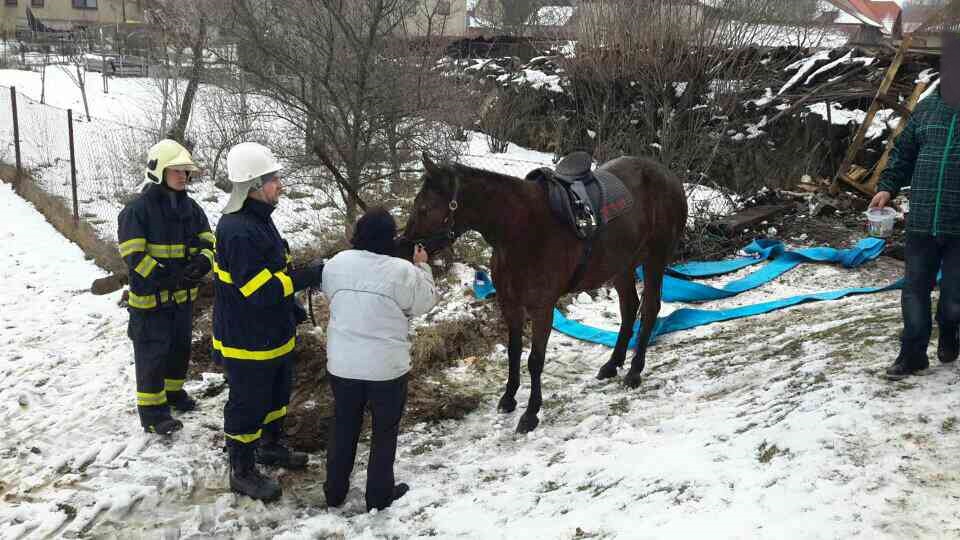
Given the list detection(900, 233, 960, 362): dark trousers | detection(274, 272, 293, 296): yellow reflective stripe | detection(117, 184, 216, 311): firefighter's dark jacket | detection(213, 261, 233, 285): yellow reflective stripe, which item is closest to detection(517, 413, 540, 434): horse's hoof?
detection(274, 272, 293, 296): yellow reflective stripe

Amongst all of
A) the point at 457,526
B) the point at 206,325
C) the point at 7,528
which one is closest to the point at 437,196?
the point at 457,526

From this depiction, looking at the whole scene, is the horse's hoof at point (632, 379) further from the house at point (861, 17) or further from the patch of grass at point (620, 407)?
the house at point (861, 17)

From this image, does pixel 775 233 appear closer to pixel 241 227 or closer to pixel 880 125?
pixel 880 125

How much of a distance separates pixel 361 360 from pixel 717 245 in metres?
6.09

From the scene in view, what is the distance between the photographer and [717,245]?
8.50 m

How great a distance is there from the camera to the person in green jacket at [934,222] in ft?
12.2

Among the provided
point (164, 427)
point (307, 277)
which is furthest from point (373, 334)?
point (164, 427)

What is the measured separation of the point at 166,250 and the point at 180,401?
117 centimetres

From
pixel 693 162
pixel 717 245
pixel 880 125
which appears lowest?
pixel 717 245

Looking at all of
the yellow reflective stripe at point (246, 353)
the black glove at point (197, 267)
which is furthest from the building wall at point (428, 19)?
the yellow reflective stripe at point (246, 353)

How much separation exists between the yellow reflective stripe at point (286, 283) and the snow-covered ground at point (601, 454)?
123 cm

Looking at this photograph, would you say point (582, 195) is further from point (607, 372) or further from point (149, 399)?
point (149, 399)

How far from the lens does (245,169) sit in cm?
369

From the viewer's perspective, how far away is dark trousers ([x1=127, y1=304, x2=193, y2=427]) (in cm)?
448
